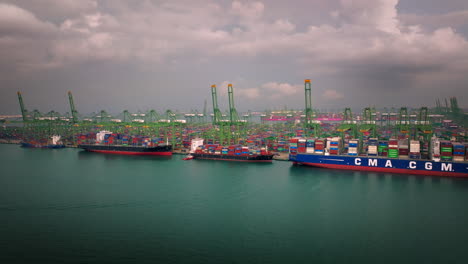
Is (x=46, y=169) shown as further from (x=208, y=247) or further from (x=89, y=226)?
(x=208, y=247)

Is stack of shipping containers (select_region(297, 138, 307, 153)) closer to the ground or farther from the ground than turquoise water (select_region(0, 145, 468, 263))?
farther from the ground

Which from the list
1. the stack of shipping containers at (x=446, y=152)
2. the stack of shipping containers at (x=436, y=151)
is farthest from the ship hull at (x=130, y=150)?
the stack of shipping containers at (x=446, y=152)

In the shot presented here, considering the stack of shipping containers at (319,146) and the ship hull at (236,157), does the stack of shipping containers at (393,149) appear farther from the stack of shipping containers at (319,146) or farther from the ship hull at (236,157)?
the ship hull at (236,157)

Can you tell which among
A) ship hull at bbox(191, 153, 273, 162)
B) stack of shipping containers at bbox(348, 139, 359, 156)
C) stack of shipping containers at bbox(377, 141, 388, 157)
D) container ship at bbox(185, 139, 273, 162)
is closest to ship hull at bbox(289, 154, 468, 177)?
stack of shipping containers at bbox(348, 139, 359, 156)

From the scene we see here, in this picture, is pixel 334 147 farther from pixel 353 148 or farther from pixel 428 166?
pixel 428 166

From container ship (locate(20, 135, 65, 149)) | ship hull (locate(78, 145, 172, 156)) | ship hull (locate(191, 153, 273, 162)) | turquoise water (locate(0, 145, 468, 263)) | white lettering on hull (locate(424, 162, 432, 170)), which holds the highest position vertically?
container ship (locate(20, 135, 65, 149))

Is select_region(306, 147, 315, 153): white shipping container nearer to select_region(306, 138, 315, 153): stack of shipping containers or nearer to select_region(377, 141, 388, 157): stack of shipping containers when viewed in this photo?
select_region(306, 138, 315, 153): stack of shipping containers
